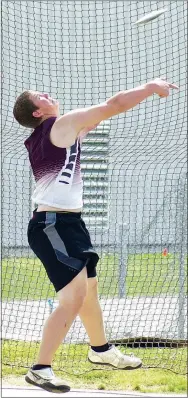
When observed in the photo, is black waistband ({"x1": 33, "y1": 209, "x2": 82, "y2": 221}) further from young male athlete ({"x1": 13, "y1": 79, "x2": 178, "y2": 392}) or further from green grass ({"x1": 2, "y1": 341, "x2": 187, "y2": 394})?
green grass ({"x1": 2, "y1": 341, "x2": 187, "y2": 394})

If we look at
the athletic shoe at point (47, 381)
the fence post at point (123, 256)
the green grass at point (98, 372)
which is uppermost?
the fence post at point (123, 256)

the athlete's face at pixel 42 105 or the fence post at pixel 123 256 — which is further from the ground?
the athlete's face at pixel 42 105

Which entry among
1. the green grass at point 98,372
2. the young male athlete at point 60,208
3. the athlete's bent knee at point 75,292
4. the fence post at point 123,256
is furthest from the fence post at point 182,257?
the athlete's bent knee at point 75,292

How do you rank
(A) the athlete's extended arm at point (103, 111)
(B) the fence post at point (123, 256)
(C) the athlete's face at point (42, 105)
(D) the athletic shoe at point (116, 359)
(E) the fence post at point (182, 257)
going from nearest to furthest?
(A) the athlete's extended arm at point (103, 111) < (C) the athlete's face at point (42, 105) < (D) the athletic shoe at point (116, 359) < (E) the fence post at point (182, 257) < (B) the fence post at point (123, 256)

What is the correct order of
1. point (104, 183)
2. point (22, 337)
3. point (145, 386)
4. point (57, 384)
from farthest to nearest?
point (104, 183), point (22, 337), point (145, 386), point (57, 384)

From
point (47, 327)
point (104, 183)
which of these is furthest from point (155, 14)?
point (47, 327)

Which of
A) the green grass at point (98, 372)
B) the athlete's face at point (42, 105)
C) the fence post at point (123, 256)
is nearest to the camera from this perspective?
the athlete's face at point (42, 105)

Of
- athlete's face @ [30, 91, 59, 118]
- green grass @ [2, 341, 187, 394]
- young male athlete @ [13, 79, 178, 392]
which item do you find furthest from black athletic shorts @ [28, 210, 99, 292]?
green grass @ [2, 341, 187, 394]

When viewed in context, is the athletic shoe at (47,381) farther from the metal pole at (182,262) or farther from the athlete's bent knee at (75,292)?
the metal pole at (182,262)

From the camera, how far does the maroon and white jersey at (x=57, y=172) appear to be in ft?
13.0

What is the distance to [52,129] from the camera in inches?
156

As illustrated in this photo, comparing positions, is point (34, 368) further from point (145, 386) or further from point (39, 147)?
point (145, 386)

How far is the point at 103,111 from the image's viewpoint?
12.6ft

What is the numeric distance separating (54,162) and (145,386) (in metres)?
2.20
